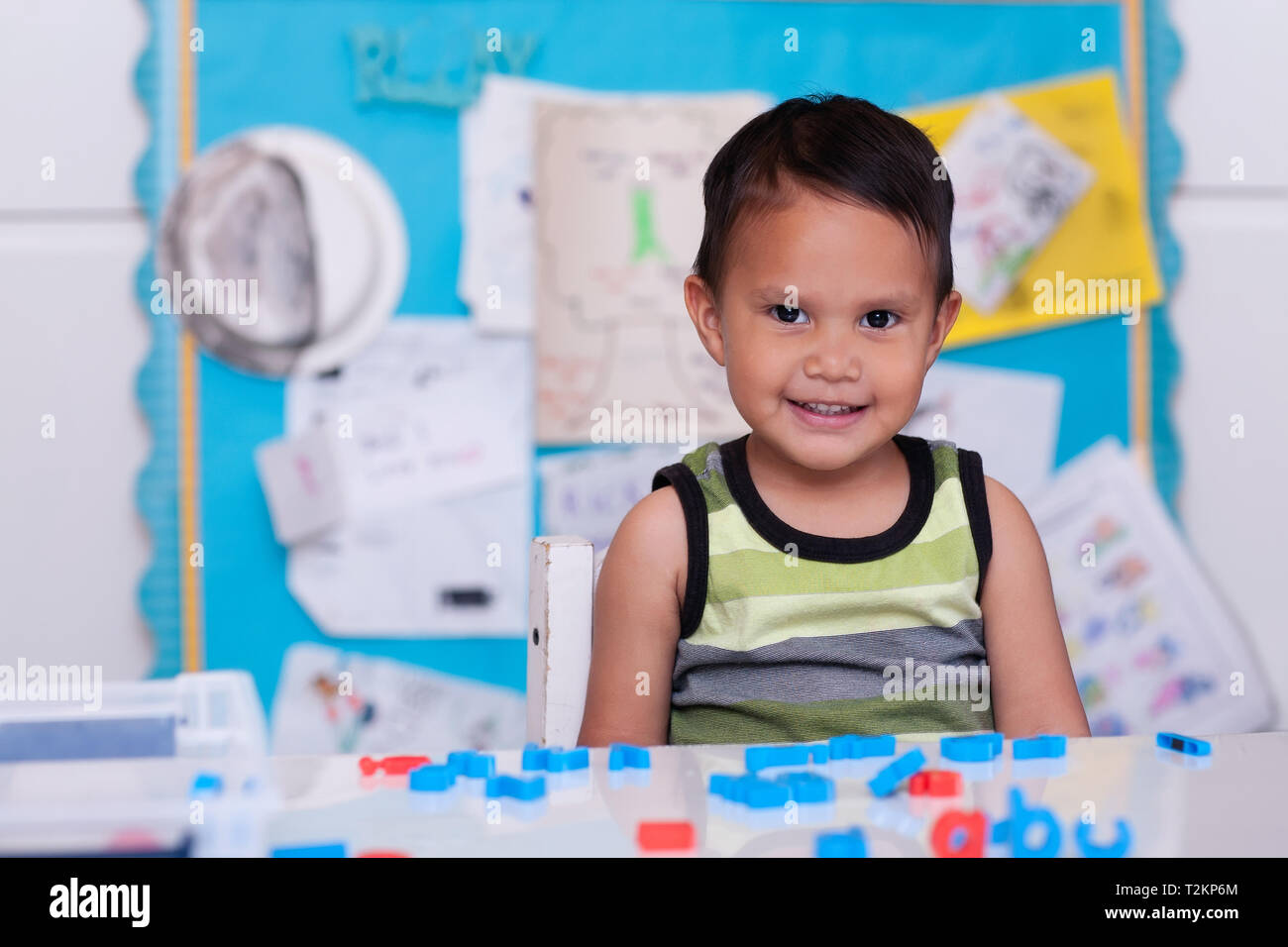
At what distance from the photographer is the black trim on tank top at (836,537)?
95 centimetres

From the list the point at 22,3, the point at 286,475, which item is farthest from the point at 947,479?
the point at 22,3

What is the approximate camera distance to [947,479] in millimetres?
994

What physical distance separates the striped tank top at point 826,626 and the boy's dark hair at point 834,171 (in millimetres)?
178

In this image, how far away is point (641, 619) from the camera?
922 mm

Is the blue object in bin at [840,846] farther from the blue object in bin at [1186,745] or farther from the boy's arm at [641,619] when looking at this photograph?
the boy's arm at [641,619]

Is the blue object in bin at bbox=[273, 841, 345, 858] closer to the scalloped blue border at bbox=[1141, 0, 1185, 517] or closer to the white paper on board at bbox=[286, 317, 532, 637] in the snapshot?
the white paper on board at bbox=[286, 317, 532, 637]

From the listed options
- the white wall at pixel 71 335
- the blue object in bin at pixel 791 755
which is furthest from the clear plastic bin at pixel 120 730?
the white wall at pixel 71 335

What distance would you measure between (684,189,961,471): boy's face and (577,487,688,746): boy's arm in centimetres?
11

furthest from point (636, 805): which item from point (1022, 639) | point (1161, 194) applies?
point (1161, 194)

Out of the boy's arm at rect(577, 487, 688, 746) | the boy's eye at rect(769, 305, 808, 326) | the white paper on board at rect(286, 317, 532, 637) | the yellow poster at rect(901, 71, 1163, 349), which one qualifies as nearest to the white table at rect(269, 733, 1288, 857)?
the boy's arm at rect(577, 487, 688, 746)

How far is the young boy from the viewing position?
0.90m

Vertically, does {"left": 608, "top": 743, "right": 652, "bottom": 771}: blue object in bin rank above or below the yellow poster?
below
